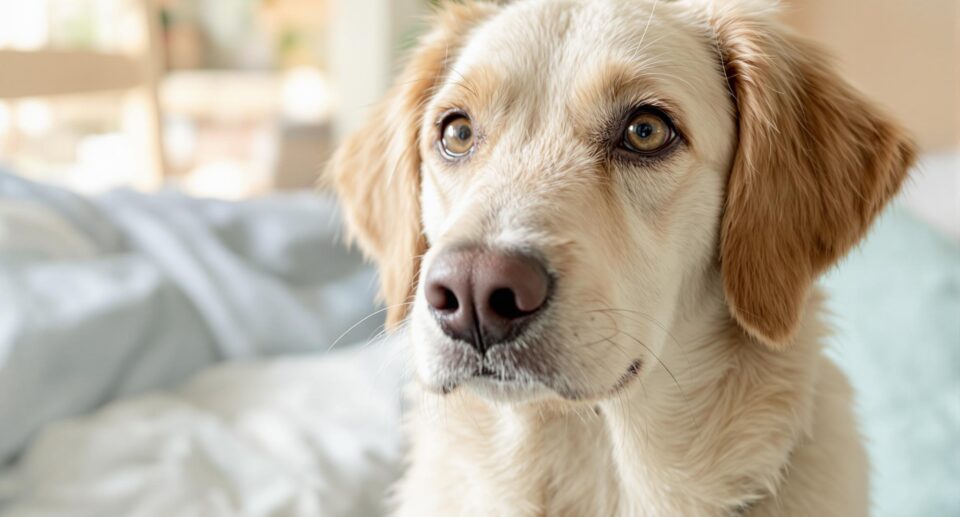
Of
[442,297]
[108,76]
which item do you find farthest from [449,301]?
[108,76]

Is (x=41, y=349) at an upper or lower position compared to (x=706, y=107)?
lower

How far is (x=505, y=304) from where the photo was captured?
97 cm

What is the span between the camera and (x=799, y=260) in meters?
1.29

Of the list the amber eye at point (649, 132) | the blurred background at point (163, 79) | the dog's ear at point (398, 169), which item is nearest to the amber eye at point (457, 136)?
the dog's ear at point (398, 169)

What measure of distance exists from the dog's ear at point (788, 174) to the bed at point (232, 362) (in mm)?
224

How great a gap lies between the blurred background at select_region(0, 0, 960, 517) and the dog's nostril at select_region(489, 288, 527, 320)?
0.65m

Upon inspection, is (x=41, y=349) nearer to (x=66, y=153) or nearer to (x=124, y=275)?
(x=124, y=275)

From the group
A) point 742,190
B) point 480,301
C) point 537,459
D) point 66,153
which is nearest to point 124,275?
point 537,459

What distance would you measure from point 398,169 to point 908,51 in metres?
2.66

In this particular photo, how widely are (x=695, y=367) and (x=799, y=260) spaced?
0.26 metres

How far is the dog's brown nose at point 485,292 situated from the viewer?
0.94 m

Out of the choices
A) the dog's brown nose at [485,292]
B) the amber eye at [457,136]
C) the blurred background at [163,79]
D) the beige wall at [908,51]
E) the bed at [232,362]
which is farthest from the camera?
the beige wall at [908,51]

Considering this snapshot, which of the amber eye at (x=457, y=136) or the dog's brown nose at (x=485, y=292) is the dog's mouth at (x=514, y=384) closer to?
the dog's brown nose at (x=485, y=292)

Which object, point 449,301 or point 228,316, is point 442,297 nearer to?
point 449,301
